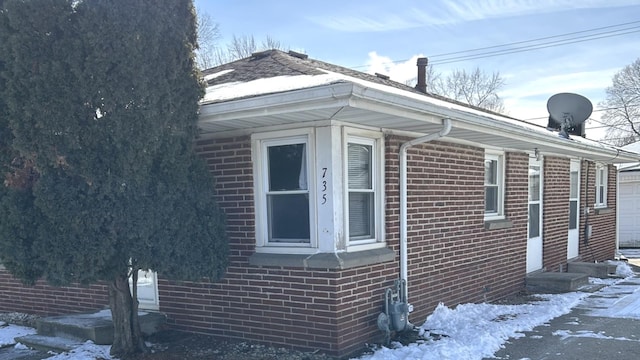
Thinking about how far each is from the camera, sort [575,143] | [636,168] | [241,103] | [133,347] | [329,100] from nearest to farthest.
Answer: [329,100] → [241,103] → [133,347] → [575,143] → [636,168]

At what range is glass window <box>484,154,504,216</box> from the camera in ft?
28.4

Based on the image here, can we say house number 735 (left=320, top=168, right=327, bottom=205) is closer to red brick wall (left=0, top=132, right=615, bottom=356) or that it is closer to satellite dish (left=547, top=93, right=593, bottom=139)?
red brick wall (left=0, top=132, right=615, bottom=356)

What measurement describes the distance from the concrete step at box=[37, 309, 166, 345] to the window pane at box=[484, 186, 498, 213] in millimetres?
5298

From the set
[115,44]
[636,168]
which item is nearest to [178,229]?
[115,44]

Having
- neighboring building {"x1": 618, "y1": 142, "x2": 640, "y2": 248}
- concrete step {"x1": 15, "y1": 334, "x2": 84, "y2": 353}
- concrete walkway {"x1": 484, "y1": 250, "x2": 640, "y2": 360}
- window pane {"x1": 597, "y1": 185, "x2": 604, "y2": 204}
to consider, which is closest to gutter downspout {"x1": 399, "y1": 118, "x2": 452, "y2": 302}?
concrete walkway {"x1": 484, "y1": 250, "x2": 640, "y2": 360}

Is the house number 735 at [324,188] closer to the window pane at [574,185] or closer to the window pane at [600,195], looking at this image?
the window pane at [574,185]

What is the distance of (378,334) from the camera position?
19.6 feet

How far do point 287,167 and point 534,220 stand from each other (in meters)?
6.20

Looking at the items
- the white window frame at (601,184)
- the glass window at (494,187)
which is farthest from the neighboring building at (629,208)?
the glass window at (494,187)

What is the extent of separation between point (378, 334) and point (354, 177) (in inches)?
71.4

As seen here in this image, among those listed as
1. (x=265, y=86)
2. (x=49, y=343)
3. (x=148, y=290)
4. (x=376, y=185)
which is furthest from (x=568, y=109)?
(x=49, y=343)

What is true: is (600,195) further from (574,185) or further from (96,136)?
(96,136)

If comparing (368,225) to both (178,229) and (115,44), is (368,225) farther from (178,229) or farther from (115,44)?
(115,44)

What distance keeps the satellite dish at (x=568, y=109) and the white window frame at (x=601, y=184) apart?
8.82ft
